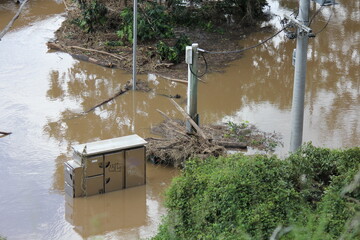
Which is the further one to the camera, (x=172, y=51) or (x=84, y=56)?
(x=84, y=56)

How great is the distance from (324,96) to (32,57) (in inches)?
370

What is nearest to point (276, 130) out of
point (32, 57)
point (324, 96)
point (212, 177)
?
point (324, 96)

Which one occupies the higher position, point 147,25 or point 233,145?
point 147,25

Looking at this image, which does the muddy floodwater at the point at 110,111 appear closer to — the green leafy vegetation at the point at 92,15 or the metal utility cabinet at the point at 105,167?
the metal utility cabinet at the point at 105,167

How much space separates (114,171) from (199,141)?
2.14 meters

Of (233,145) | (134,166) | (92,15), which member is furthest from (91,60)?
(134,166)

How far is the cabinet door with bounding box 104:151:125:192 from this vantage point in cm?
1241

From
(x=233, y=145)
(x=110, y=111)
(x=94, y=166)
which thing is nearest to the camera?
(x=94, y=166)

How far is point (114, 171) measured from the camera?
12.5m

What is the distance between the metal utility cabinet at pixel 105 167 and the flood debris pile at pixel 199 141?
40.1 inches

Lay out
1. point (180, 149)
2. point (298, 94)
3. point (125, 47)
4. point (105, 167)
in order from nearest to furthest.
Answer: point (105, 167) < point (298, 94) < point (180, 149) < point (125, 47)

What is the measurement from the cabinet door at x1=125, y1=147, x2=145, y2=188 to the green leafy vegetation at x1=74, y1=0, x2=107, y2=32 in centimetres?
1058

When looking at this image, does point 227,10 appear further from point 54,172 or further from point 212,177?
point 212,177

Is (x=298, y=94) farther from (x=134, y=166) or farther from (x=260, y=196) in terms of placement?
(x=260, y=196)
